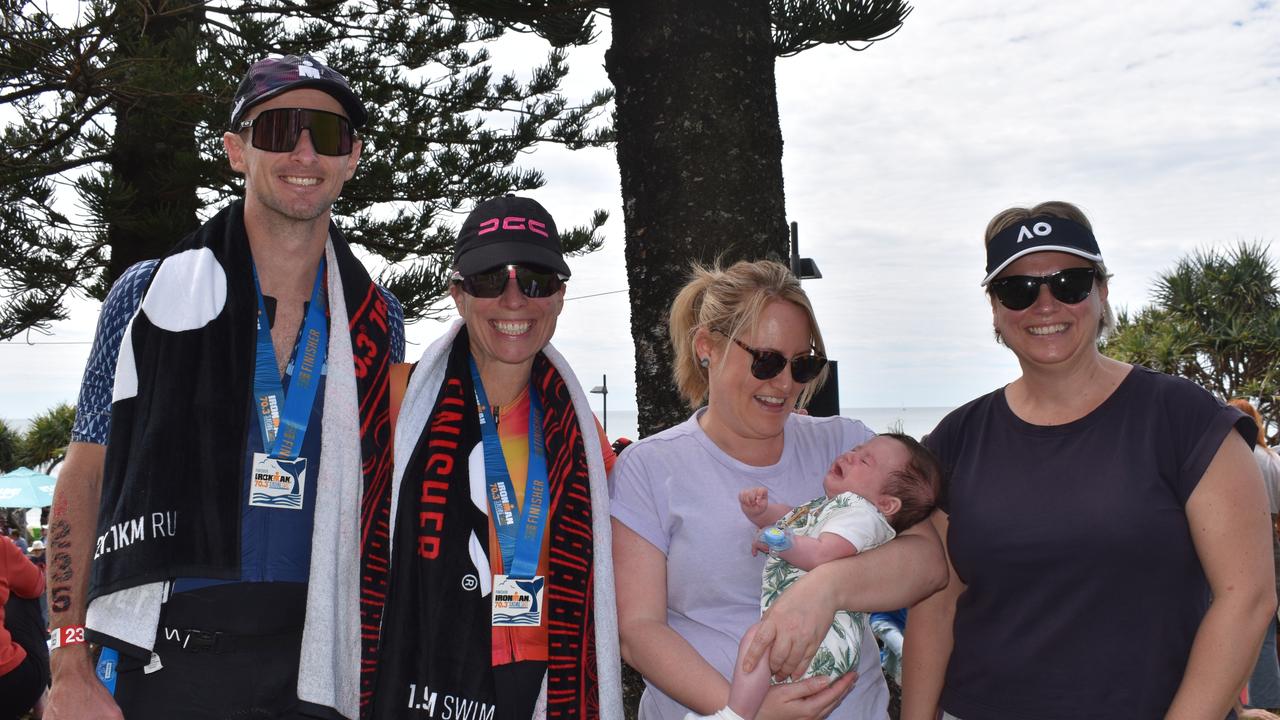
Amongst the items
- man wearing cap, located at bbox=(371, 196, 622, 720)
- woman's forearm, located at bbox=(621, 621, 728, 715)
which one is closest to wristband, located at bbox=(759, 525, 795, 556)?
woman's forearm, located at bbox=(621, 621, 728, 715)

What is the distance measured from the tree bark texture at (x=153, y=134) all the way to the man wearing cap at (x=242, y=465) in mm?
5831

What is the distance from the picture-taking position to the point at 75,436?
7.94ft

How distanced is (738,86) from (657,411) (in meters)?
1.27

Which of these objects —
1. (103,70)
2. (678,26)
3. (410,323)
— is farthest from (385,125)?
(678,26)

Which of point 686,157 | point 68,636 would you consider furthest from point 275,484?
point 686,157

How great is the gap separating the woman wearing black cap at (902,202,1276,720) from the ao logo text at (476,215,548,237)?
45.2 inches

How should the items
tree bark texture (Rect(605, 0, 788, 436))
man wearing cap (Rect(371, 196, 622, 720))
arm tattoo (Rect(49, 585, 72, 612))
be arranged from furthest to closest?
tree bark texture (Rect(605, 0, 788, 436)), man wearing cap (Rect(371, 196, 622, 720)), arm tattoo (Rect(49, 585, 72, 612))

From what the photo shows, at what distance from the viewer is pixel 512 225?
2561 mm

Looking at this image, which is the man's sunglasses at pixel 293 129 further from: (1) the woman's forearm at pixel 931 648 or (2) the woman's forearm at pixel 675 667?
(1) the woman's forearm at pixel 931 648

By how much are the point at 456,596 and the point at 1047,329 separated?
61.1 inches

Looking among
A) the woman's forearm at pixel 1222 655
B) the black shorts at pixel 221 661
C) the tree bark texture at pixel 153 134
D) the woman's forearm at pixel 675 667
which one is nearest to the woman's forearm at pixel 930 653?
the woman's forearm at pixel 1222 655

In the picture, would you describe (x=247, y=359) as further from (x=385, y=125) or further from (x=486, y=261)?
(x=385, y=125)

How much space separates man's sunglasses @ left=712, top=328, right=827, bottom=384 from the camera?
2510 mm

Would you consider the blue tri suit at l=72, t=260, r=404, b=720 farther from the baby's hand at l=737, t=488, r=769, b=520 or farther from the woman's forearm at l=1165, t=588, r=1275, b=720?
the woman's forearm at l=1165, t=588, r=1275, b=720
